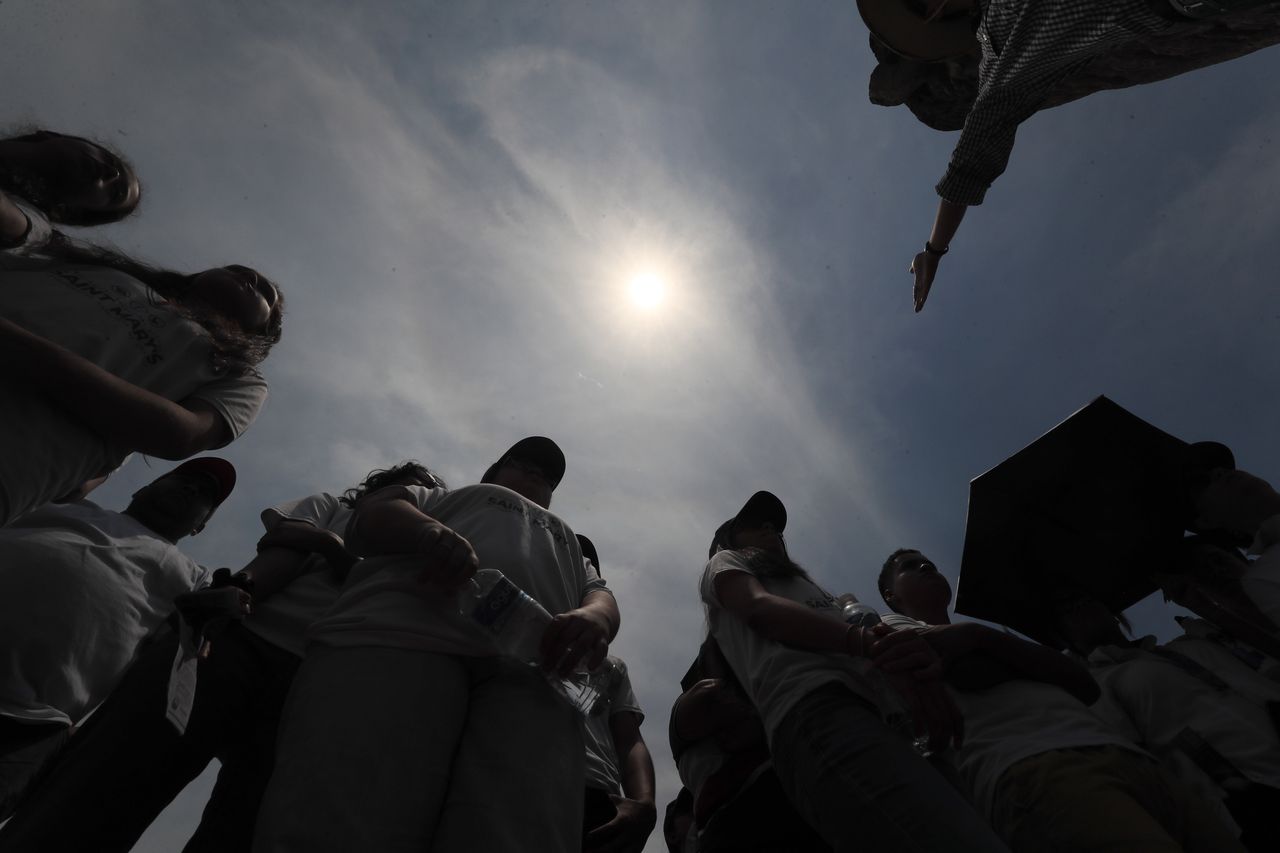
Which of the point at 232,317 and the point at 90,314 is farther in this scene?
the point at 232,317

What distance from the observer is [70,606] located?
206 cm

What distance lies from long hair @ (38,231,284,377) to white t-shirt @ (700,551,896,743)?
7.12 ft

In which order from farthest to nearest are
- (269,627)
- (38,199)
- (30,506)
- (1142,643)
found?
(1142,643) → (269,627) → (38,199) → (30,506)

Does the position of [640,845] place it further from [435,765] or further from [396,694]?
[396,694]

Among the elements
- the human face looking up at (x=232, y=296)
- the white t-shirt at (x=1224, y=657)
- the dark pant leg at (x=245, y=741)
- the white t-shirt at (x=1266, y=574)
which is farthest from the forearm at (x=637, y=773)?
the white t-shirt at (x=1266, y=574)

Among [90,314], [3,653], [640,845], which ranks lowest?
[640,845]

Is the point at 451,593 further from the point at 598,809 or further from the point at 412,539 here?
the point at 598,809

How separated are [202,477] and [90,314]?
1.83m

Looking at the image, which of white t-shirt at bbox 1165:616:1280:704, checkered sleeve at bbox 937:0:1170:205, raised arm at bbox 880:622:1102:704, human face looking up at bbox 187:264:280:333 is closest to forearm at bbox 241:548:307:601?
human face looking up at bbox 187:264:280:333

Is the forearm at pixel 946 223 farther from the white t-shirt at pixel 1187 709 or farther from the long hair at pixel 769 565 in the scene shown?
the white t-shirt at pixel 1187 709

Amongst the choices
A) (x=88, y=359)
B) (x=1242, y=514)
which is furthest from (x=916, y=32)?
(x=88, y=359)

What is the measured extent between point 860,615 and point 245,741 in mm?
2543

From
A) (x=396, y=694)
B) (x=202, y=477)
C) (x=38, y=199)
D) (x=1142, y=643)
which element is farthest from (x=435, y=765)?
(x=1142, y=643)

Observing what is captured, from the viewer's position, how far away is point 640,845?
8.20 ft
